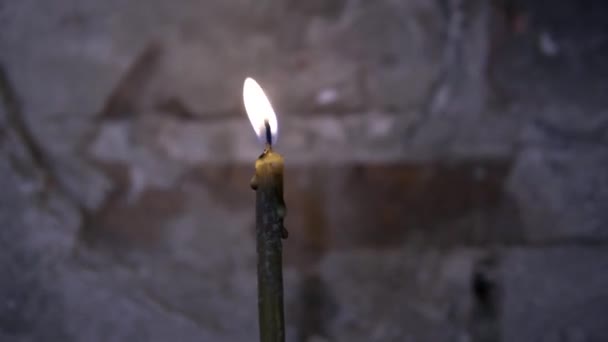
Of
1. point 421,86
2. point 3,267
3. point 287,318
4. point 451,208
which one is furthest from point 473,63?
point 3,267

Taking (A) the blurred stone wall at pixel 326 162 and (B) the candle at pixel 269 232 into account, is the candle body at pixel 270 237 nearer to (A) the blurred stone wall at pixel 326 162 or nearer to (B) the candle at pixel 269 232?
(B) the candle at pixel 269 232

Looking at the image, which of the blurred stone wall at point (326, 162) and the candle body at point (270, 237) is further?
the blurred stone wall at point (326, 162)

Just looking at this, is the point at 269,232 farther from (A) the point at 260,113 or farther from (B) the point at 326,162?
(B) the point at 326,162

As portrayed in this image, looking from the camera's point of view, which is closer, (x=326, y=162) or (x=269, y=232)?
(x=269, y=232)

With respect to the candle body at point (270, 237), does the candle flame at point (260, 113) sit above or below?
above

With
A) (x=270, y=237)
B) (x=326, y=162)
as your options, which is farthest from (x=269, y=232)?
(x=326, y=162)

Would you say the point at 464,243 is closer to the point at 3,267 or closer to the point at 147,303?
the point at 147,303

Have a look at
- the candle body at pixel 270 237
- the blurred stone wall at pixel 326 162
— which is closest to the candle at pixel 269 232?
the candle body at pixel 270 237

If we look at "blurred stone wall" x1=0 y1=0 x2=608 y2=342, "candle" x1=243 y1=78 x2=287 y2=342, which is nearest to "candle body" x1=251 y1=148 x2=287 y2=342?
"candle" x1=243 y1=78 x2=287 y2=342
